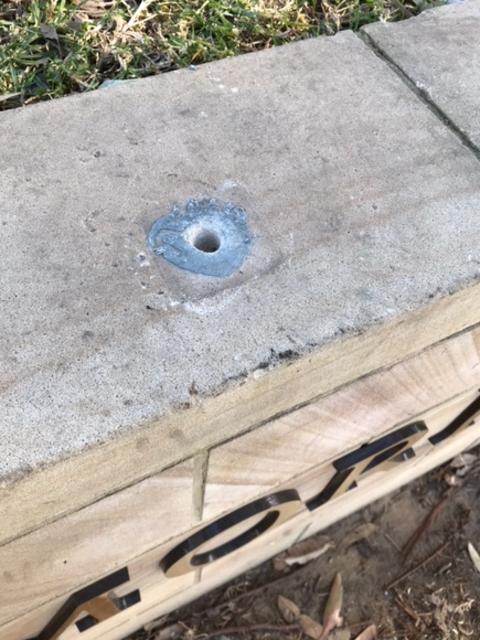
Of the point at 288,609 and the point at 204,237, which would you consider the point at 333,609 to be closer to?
the point at 288,609

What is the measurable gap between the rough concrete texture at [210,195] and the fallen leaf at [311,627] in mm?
2076

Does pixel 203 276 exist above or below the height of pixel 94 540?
above

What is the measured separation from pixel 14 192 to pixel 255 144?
54cm

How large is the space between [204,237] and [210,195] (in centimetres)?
11

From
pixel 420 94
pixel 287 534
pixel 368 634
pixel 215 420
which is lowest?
pixel 368 634

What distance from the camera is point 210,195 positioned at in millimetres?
1534

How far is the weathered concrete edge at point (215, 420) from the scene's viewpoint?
47.6 inches

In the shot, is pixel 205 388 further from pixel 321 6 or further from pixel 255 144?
pixel 321 6

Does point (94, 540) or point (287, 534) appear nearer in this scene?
point (94, 540)

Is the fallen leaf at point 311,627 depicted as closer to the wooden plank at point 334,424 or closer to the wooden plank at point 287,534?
the wooden plank at point 287,534

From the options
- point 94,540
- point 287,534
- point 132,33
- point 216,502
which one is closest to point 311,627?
point 287,534

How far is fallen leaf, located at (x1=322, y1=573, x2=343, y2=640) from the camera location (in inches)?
120

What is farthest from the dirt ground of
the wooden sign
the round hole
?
the round hole

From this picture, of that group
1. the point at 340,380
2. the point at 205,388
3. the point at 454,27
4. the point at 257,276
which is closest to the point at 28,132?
the point at 257,276
